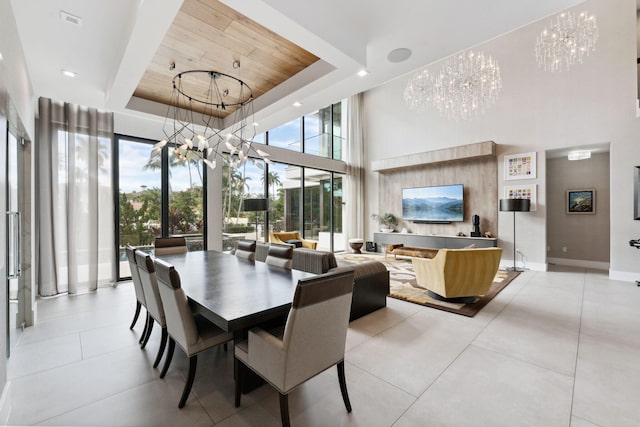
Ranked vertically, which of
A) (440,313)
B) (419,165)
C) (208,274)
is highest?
(419,165)

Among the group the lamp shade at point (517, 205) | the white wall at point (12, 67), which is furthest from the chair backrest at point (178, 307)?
the lamp shade at point (517, 205)

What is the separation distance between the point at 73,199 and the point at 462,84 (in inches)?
278

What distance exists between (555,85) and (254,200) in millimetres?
6738

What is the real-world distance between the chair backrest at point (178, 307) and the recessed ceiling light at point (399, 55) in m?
2.82

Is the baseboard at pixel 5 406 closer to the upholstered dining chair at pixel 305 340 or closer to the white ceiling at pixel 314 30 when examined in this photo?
the upholstered dining chair at pixel 305 340

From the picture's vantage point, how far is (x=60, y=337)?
2777 millimetres

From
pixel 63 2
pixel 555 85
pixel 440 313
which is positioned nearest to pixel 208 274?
pixel 63 2

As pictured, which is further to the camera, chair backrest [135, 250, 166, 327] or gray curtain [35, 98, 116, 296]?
gray curtain [35, 98, 116, 296]

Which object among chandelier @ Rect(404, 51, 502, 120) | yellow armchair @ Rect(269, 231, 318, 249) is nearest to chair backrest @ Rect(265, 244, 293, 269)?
yellow armchair @ Rect(269, 231, 318, 249)

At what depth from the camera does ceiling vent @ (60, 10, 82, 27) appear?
7.66 ft

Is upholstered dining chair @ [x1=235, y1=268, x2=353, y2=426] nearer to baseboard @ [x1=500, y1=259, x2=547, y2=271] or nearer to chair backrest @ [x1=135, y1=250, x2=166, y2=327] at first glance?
chair backrest @ [x1=135, y1=250, x2=166, y2=327]

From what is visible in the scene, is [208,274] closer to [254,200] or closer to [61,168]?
[254,200]

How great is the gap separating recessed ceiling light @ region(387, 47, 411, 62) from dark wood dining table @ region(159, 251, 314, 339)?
2.42 metres

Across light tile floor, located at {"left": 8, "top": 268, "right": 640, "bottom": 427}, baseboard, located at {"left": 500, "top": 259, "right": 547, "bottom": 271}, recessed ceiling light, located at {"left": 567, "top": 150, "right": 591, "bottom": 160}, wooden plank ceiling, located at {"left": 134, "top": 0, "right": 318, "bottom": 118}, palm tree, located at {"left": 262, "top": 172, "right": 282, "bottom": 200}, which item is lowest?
light tile floor, located at {"left": 8, "top": 268, "right": 640, "bottom": 427}
